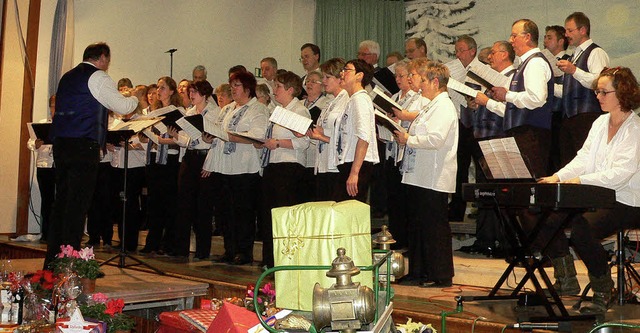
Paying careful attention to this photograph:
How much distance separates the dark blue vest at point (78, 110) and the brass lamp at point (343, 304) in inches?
156

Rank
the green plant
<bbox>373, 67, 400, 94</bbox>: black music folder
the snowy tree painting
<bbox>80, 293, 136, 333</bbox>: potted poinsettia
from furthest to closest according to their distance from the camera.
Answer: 1. the snowy tree painting
2. <bbox>373, 67, 400, 94</bbox>: black music folder
3. the green plant
4. <bbox>80, 293, 136, 333</bbox>: potted poinsettia

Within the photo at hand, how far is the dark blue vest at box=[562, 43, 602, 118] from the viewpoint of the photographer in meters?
5.81

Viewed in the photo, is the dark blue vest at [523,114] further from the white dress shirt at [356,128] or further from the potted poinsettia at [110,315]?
the potted poinsettia at [110,315]

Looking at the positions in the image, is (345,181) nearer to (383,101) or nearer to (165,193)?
(383,101)

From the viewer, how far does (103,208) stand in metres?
8.28

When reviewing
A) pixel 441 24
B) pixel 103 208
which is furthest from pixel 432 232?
pixel 441 24

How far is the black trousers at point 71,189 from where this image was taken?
5.50 metres

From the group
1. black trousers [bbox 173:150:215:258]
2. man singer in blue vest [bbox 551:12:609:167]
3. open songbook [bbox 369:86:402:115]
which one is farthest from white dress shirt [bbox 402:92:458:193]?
black trousers [bbox 173:150:215:258]

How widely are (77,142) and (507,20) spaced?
6670 mm

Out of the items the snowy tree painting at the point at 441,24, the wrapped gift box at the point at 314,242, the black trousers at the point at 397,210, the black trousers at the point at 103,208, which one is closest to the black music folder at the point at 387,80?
the black trousers at the point at 397,210

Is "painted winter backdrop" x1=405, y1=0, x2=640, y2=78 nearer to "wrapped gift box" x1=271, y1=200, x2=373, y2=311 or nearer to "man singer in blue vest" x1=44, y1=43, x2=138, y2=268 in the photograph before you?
"man singer in blue vest" x1=44, y1=43, x2=138, y2=268

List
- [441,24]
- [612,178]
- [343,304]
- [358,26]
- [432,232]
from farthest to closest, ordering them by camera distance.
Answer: [358,26] → [441,24] → [432,232] → [612,178] → [343,304]

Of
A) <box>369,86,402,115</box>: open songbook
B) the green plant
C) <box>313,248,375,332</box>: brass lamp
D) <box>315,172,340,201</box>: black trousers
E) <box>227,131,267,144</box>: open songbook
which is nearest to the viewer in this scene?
<box>313,248,375,332</box>: brass lamp

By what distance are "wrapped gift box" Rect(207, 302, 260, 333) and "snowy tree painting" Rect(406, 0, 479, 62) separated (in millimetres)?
8300
